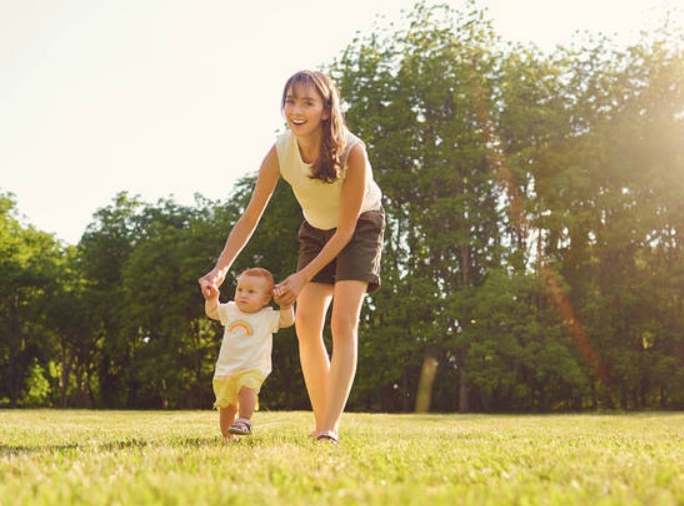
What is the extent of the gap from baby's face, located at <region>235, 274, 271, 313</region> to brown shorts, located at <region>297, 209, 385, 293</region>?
398 mm

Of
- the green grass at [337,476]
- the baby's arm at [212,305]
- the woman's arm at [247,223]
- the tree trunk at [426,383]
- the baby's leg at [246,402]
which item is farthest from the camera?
the tree trunk at [426,383]

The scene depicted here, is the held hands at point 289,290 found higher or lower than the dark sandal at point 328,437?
higher

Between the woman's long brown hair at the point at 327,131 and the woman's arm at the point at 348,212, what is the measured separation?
0.10 metres

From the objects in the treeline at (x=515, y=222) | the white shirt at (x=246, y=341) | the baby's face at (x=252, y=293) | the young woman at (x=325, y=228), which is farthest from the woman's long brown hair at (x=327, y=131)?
the treeline at (x=515, y=222)

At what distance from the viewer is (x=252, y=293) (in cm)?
568

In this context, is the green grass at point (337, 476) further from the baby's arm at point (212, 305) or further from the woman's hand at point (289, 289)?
the baby's arm at point (212, 305)

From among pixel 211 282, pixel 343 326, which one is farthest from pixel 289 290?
pixel 211 282

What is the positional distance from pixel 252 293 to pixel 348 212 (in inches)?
45.8

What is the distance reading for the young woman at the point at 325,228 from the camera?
4.85 metres

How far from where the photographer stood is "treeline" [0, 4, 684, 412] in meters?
25.6

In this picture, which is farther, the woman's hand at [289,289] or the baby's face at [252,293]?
the baby's face at [252,293]

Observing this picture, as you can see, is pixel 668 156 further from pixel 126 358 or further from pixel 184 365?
pixel 126 358

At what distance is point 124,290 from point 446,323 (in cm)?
1679

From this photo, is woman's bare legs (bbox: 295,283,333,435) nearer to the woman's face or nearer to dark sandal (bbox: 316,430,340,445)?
dark sandal (bbox: 316,430,340,445)
